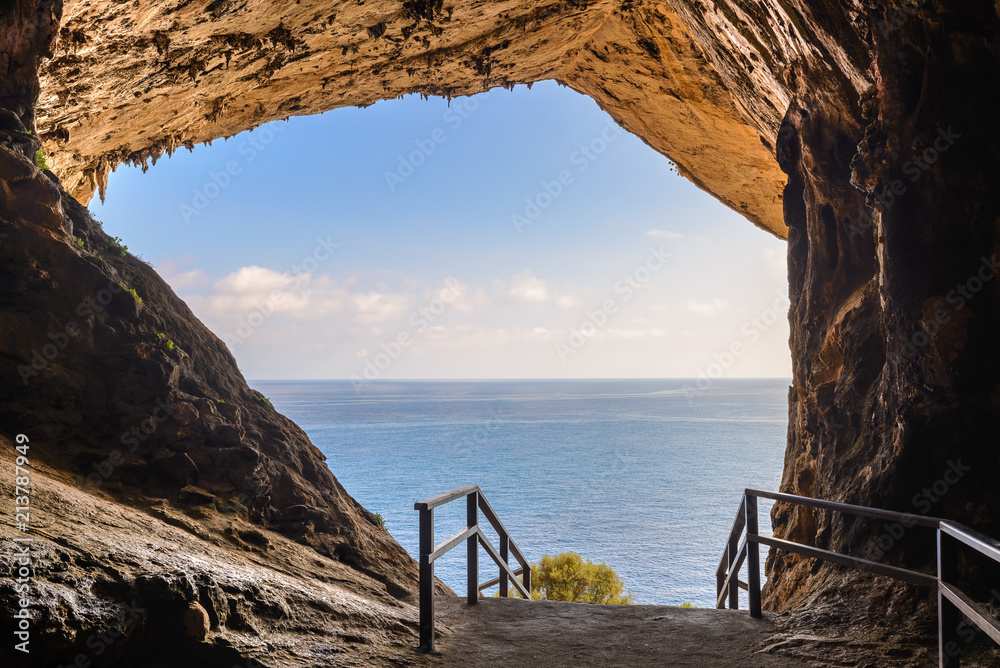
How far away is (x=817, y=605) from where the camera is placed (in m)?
4.57

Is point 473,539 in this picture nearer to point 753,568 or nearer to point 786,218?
point 753,568

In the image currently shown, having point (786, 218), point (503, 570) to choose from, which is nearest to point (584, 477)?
point (786, 218)

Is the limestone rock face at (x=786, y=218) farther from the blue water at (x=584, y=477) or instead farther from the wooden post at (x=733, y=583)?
the blue water at (x=584, y=477)

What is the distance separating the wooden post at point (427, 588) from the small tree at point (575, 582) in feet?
67.4

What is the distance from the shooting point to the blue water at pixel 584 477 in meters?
46.2

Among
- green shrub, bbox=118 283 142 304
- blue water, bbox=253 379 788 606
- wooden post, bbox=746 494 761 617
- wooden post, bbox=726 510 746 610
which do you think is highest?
green shrub, bbox=118 283 142 304

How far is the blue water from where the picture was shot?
4619 centimetres

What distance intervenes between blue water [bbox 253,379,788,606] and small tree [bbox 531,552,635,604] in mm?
10055

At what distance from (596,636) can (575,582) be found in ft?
67.3

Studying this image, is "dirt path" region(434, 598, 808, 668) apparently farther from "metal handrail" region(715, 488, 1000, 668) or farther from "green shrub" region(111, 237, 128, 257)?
"green shrub" region(111, 237, 128, 257)

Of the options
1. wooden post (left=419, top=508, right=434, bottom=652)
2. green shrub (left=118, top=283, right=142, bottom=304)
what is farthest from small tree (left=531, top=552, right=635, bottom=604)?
wooden post (left=419, top=508, right=434, bottom=652)

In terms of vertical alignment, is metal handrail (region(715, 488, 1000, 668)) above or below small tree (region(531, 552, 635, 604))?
above

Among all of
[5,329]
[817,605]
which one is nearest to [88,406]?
[5,329]

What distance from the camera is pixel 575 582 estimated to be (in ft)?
76.1
